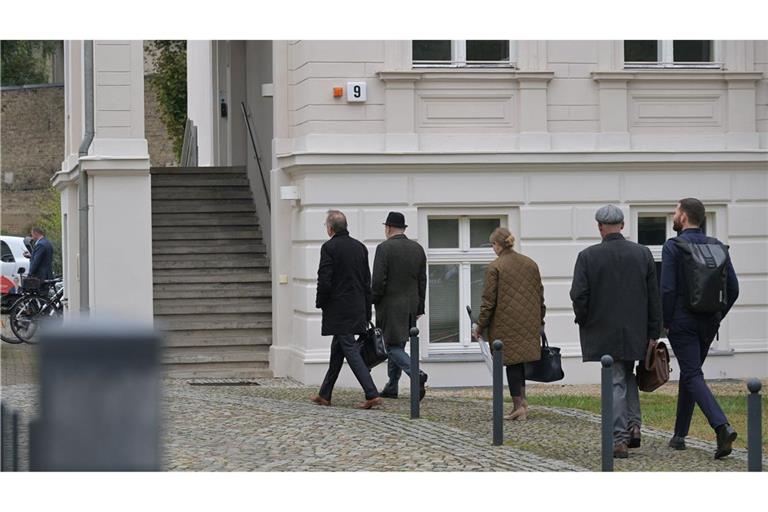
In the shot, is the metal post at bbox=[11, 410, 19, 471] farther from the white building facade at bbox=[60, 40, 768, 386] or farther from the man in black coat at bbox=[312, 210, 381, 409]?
the white building facade at bbox=[60, 40, 768, 386]

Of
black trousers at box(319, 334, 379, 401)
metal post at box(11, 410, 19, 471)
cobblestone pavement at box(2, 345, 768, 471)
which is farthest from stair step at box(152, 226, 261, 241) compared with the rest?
metal post at box(11, 410, 19, 471)

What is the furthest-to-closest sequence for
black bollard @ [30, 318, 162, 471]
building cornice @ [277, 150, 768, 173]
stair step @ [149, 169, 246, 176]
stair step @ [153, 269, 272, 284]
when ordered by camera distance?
stair step @ [149, 169, 246, 176] → stair step @ [153, 269, 272, 284] → building cornice @ [277, 150, 768, 173] → black bollard @ [30, 318, 162, 471]

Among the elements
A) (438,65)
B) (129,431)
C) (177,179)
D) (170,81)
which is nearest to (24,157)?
(170,81)

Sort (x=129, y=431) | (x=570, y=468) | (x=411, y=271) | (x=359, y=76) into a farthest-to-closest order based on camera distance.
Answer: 1. (x=359, y=76)
2. (x=411, y=271)
3. (x=570, y=468)
4. (x=129, y=431)

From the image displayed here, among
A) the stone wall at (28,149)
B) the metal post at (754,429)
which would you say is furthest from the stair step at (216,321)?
the stone wall at (28,149)

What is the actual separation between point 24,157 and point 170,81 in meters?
17.3

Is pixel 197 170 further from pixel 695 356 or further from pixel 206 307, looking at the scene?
pixel 695 356

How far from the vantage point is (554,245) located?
55.5ft

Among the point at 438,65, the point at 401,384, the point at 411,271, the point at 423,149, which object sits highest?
the point at 438,65

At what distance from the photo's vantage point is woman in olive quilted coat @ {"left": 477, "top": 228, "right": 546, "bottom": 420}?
468 inches

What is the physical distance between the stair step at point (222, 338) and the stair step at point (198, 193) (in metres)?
3.79

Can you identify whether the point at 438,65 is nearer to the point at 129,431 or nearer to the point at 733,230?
the point at 733,230

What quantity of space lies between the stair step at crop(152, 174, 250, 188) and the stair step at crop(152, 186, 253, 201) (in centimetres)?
9

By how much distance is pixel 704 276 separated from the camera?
32.2ft
